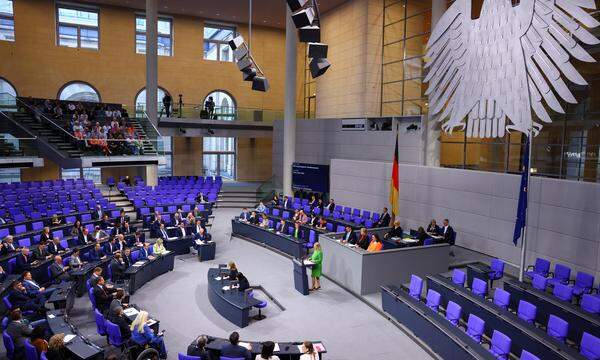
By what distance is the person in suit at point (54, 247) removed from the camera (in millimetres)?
12781

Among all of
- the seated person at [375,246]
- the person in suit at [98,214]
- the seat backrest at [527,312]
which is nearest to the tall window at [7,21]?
the person in suit at [98,214]

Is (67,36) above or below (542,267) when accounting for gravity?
above

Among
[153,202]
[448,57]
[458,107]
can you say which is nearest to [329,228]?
[458,107]

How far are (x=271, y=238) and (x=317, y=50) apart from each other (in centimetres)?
691

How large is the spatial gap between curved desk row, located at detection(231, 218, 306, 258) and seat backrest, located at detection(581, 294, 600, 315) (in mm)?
8080

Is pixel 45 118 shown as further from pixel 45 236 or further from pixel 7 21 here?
pixel 45 236

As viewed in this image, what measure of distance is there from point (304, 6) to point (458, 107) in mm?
5841

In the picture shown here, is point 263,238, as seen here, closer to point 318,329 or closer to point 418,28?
point 318,329

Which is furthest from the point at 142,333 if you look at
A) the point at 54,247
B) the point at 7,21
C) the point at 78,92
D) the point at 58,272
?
the point at 7,21

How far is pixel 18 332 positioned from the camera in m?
7.66

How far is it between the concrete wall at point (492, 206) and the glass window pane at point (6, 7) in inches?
807

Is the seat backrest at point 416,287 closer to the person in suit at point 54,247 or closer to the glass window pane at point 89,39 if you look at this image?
the person in suit at point 54,247

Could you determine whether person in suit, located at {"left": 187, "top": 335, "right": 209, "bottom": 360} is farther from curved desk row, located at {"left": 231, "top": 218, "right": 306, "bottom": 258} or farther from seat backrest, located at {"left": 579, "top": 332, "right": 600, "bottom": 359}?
curved desk row, located at {"left": 231, "top": 218, "right": 306, "bottom": 258}

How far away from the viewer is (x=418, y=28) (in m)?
22.8
